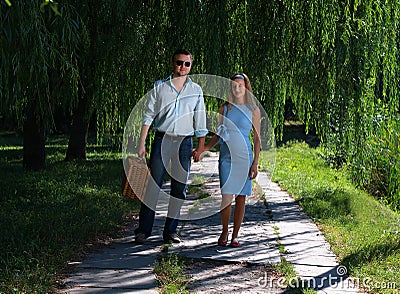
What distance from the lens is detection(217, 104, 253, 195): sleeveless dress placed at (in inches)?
241

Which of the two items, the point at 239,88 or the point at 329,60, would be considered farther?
the point at 329,60

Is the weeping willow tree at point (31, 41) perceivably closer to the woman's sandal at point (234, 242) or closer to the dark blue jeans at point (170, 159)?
the dark blue jeans at point (170, 159)

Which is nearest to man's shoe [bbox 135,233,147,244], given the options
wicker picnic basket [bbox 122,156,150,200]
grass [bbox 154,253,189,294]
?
wicker picnic basket [bbox 122,156,150,200]

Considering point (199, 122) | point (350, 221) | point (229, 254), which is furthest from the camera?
point (350, 221)

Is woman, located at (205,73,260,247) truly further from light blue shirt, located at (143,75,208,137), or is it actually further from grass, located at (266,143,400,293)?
grass, located at (266,143,400,293)

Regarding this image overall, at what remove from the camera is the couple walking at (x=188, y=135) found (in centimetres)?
603

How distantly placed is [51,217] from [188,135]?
199cm

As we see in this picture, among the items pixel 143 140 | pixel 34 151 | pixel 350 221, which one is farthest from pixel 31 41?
pixel 34 151

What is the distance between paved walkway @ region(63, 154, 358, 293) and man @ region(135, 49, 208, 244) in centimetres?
50

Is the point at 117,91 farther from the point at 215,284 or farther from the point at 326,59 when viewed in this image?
the point at 215,284

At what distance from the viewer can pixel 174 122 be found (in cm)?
600

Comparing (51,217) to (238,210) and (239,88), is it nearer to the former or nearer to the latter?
(238,210)

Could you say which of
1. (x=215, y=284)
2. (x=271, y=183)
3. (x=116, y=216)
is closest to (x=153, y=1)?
(x=116, y=216)

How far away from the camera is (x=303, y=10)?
7.00 metres
